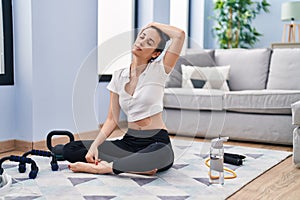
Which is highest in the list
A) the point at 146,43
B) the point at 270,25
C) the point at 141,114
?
the point at 270,25

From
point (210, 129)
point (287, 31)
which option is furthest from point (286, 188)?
point (287, 31)

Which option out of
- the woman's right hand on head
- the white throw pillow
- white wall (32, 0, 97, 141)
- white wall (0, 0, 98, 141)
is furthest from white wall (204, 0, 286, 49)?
the woman's right hand on head

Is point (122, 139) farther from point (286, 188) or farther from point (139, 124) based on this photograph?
point (286, 188)

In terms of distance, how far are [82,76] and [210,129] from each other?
864 mm

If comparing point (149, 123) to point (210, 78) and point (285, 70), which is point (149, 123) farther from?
point (285, 70)

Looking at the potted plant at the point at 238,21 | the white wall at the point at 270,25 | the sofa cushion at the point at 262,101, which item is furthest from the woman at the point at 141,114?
the white wall at the point at 270,25

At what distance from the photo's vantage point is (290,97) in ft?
10.5

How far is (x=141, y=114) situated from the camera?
7.07ft

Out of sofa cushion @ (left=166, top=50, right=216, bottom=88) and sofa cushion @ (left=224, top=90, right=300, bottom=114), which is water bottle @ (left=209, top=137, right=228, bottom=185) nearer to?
sofa cushion @ (left=166, top=50, right=216, bottom=88)

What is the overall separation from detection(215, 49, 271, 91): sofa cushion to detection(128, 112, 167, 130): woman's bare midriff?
6.18ft

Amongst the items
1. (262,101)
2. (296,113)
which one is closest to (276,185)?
(296,113)

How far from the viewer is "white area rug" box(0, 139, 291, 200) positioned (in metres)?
1.86

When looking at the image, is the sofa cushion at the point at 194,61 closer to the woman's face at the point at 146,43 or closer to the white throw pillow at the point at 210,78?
the white throw pillow at the point at 210,78

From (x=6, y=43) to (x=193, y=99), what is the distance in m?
1.38
